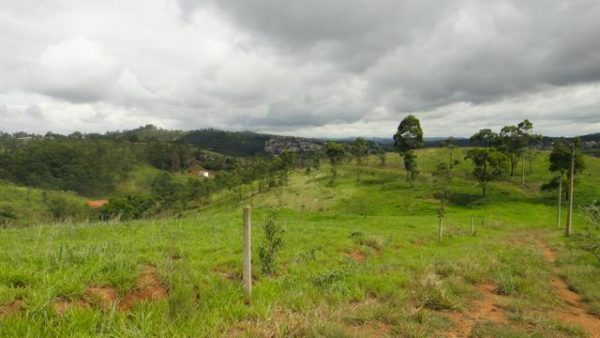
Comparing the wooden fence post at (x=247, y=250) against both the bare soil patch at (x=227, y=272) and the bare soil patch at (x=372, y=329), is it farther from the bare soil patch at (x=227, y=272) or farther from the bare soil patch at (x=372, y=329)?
the bare soil patch at (x=227, y=272)

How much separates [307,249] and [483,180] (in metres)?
53.6

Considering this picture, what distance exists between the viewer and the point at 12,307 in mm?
5004

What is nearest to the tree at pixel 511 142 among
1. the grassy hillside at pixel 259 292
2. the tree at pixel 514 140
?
the tree at pixel 514 140

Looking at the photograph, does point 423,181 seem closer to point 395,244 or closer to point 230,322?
point 395,244

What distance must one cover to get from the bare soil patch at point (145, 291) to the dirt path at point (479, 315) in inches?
196

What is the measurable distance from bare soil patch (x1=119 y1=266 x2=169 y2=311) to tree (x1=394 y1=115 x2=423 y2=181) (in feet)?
206

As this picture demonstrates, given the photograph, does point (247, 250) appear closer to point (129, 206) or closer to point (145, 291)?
point (145, 291)

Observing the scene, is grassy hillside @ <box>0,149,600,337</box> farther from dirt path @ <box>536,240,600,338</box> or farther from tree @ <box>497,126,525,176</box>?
tree @ <box>497,126,525,176</box>

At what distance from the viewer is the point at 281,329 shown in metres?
5.30

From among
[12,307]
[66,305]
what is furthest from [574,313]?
[12,307]

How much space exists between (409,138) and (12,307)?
219 feet

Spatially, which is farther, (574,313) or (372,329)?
(574,313)

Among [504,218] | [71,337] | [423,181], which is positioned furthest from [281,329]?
[423,181]

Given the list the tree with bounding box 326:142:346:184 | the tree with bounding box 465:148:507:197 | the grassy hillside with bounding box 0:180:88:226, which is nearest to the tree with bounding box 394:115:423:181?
the tree with bounding box 465:148:507:197
